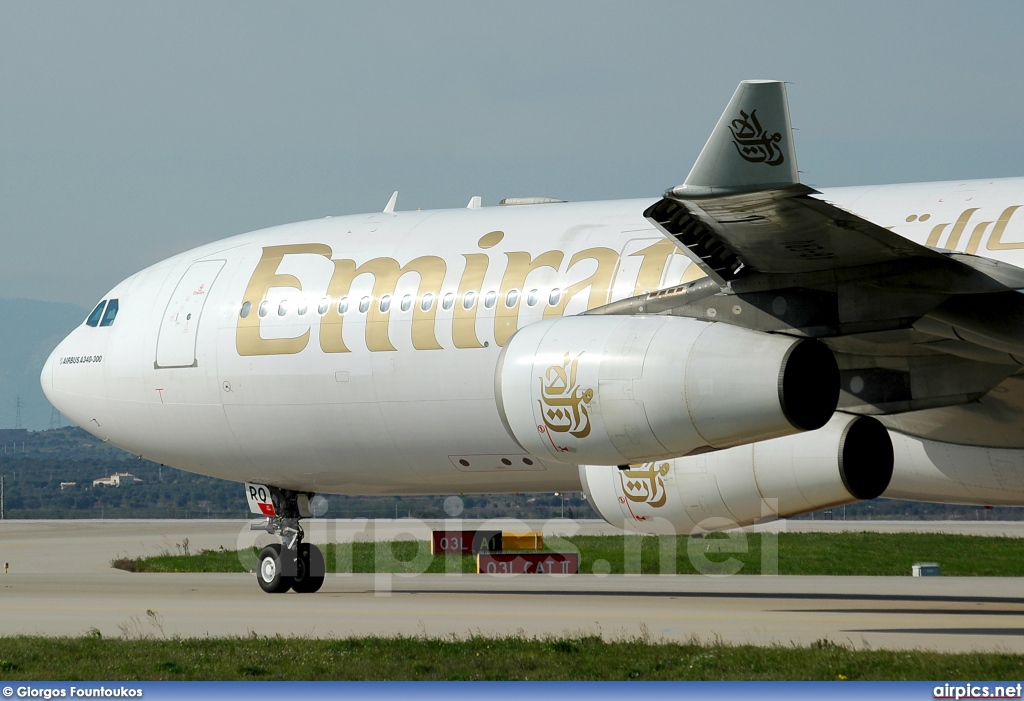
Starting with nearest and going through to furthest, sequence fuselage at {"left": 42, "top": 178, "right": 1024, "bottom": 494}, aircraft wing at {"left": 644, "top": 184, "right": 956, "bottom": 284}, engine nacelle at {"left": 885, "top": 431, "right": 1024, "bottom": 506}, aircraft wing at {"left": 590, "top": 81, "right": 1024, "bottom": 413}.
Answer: aircraft wing at {"left": 590, "top": 81, "right": 1024, "bottom": 413} < aircraft wing at {"left": 644, "top": 184, "right": 956, "bottom": 284} < engine nacelle at {"left": 885, "top": 431, "right": 1024, "bottom": 506} < fuselage at {"left": 42, "top": 178, "right": 1024, "bottom": 494}

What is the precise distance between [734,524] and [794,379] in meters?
3.82

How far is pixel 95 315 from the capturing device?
70.6 feet

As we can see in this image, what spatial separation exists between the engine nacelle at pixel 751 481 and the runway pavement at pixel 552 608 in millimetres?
1120

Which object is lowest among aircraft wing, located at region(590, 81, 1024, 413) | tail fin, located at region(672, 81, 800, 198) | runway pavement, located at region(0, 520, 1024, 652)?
runway pavement, located at region(0, 520, 1024, 652)

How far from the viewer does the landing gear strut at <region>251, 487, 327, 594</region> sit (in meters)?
19.8

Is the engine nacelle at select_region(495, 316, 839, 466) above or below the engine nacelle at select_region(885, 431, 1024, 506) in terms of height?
above

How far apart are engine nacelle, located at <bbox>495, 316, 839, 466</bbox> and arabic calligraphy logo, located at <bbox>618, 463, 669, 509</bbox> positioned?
258cm

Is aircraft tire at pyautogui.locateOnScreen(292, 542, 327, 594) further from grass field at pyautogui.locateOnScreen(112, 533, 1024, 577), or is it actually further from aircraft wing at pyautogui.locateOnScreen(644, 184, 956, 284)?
aircraft wing at pyautogui.locateOnScreen(644, 184, 956, 284)

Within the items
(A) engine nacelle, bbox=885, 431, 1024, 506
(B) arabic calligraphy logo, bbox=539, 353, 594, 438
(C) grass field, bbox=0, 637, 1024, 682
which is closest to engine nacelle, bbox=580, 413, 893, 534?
(A) engine nacelle, bbox=885, 431, 1024, 506

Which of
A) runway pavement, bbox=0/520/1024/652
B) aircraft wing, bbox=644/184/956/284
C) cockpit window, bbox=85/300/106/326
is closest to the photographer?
aircraft wing, bbox=644/184/956/284

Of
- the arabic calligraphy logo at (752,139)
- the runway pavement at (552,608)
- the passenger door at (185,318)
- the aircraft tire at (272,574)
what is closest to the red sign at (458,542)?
the runway pavement at (552,608)

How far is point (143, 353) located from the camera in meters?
20.2

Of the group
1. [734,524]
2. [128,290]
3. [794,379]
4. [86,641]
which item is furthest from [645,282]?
[128,290]

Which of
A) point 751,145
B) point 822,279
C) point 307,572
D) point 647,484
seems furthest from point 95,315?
point 751,145
